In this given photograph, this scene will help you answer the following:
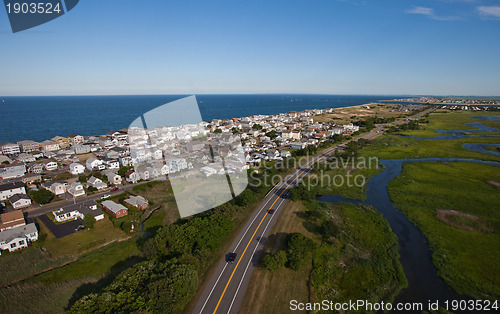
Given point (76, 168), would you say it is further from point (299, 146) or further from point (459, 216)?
point (459, 216)

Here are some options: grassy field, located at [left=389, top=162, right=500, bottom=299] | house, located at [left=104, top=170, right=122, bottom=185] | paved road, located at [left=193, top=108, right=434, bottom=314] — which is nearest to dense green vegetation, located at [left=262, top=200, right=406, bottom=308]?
paved road, located at [left=193, top=108, right=434, bottom=314]

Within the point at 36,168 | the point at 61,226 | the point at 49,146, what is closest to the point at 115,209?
the point at 61,226

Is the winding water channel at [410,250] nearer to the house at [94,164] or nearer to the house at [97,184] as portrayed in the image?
the house at [97,184]

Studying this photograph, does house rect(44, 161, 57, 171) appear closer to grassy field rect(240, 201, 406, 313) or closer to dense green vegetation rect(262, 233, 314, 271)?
grassy field rect(240, 201, 406, 313)

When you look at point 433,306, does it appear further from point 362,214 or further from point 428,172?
point 428,172

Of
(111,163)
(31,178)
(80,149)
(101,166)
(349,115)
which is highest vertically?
(349,115)

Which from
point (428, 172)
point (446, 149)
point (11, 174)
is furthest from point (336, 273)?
point (446, 149)
